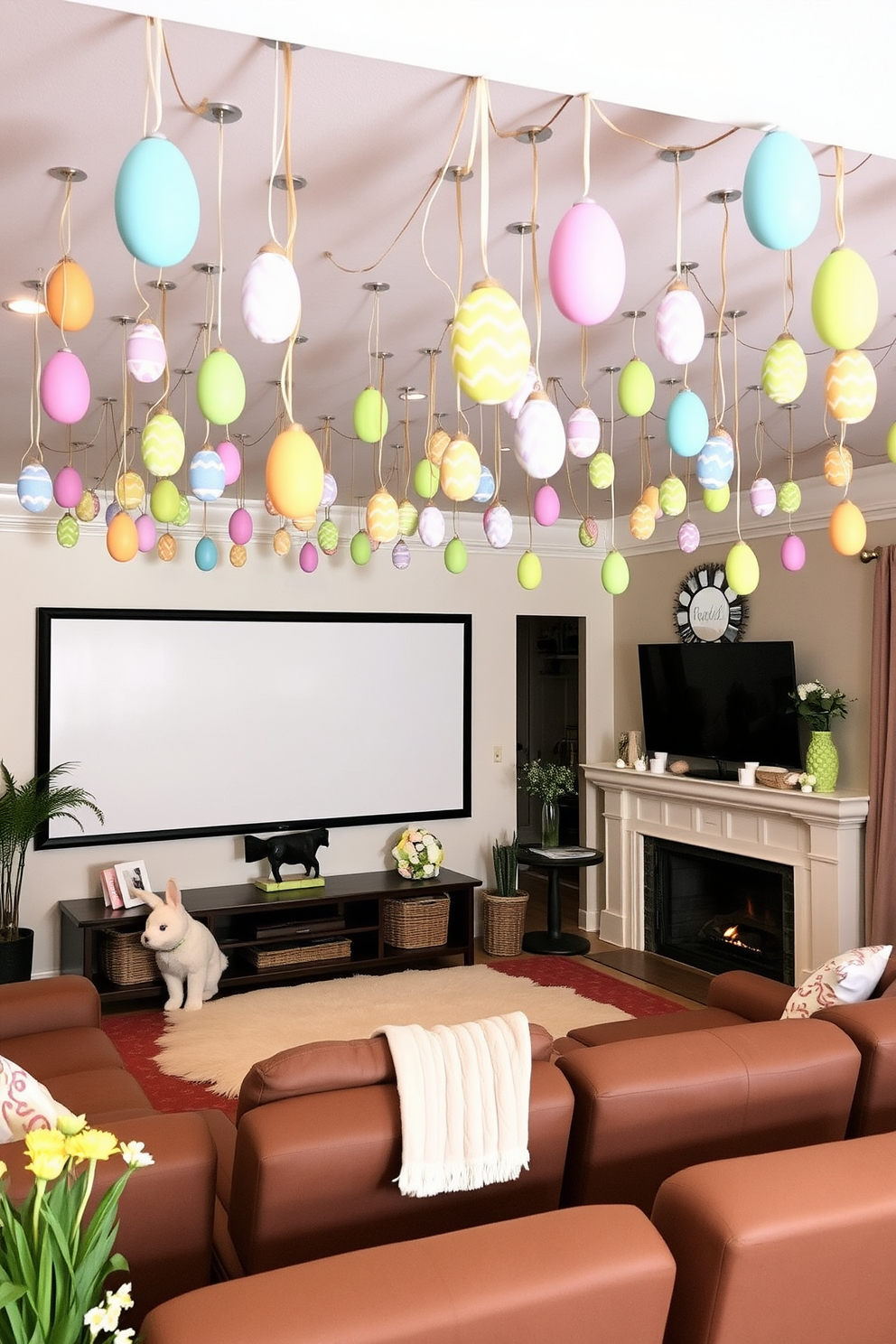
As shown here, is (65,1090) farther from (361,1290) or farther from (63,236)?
(63,236)

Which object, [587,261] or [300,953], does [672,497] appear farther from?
[300,953]

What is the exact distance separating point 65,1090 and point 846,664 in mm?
4179

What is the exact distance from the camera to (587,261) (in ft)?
4.53

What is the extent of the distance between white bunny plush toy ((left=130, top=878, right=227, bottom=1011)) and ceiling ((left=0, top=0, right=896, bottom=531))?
8.39 feet

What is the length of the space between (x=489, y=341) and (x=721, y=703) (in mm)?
5225

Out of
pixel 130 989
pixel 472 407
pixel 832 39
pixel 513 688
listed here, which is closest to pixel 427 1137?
pixel 832 39

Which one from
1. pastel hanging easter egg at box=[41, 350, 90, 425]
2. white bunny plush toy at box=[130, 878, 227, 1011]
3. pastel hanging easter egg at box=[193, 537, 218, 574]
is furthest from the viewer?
white bunny plush toy at box=[130, 878, 227, 1011]

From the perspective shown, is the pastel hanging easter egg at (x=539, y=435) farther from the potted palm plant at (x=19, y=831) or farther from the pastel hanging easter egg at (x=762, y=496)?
the potted palm plant at (x=19, y=831)

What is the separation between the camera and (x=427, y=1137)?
2.20 m

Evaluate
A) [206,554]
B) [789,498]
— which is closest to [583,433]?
[789,498]

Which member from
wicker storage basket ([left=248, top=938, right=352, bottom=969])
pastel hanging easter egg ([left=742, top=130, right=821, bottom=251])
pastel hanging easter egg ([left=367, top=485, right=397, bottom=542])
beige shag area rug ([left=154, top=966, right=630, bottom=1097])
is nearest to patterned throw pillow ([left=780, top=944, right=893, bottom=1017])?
pastel hanging easter egg ([left=367, top=485, right=397, bottom=542])

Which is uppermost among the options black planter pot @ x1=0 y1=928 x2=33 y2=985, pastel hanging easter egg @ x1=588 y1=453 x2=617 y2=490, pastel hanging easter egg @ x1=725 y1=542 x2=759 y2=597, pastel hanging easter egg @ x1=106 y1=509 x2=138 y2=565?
pastel hanging easter egg @ x1=588 y1=453 x2=617 y2=490

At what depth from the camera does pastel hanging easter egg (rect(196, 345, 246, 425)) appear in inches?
66.9

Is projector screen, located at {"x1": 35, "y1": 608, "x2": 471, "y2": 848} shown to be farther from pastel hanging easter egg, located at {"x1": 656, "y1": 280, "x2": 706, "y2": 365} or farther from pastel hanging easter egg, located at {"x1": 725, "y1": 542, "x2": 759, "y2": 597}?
pastel hanging easter egg, located at {"x1": 656, "y1": 280, "x2": 706, "y2": 365}
